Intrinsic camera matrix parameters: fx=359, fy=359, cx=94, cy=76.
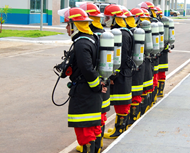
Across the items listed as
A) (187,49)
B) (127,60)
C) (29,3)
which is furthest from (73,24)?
(29,3)

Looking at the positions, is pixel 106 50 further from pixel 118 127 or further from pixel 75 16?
pixel 118 127

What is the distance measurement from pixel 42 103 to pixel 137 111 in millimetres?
2381

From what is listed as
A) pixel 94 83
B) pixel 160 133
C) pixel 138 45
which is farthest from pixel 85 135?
pixel 138 45

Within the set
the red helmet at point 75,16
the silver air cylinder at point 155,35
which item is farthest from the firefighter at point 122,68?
the red helmet at point 75,16

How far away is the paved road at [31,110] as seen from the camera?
18.5ft

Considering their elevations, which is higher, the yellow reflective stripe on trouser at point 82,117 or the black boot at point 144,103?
the yellow reflective stripe on trouser at point 82,117

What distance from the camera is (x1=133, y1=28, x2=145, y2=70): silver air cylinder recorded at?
5758 mm

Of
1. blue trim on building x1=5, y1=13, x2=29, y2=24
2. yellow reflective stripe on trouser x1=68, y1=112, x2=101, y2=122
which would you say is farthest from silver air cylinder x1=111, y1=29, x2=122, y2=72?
blue trim on building x1=5, y1=13, x2=29, y2=24

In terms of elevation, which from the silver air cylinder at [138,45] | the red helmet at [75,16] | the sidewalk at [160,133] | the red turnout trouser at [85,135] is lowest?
the sidewalk at [160,133]

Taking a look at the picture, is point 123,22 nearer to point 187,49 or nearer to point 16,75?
point 16,75

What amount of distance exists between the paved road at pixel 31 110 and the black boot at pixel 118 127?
632mm

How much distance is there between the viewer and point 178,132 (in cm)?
558

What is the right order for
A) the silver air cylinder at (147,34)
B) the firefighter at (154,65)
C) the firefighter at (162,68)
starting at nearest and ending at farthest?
the silver air cylinder at (147,34), the firefighter at (154,65), the firefighter at (162,68)

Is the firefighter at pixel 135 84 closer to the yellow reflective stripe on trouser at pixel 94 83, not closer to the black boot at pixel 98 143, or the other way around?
the black boot at pixel 98 143
